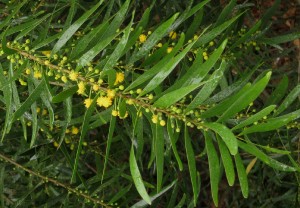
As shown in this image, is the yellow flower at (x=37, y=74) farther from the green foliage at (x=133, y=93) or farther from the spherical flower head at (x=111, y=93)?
the spherical flower head at (x=111, y=93)

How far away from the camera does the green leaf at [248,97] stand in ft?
3.46

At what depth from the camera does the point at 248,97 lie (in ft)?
3.61

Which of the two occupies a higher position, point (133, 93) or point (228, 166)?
point (133, 93)

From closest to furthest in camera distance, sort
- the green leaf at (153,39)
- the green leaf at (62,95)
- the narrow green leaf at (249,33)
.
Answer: the green leaf at (62,95)
the green leaf at (153,39)
the narrow green leaf at (249,33)

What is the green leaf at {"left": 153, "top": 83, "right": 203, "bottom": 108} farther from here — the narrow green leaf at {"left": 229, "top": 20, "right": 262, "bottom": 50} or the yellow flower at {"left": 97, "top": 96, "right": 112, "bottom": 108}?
the narrow green leaf at {"left": 229, "top": 20, "right": 262, "bottom": 50}

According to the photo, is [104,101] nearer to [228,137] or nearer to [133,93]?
[133,93]

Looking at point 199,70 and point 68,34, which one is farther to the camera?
point 68,34

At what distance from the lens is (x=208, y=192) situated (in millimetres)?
3893

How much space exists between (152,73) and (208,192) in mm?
2864

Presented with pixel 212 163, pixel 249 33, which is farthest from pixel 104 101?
pixel 249 33

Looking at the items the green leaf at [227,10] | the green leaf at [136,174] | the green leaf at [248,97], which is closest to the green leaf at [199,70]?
the green leaf at [248,97]

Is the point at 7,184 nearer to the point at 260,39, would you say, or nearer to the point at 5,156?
the point at 5,156

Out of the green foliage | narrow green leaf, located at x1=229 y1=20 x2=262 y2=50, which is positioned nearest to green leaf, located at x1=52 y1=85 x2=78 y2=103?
the green foliage

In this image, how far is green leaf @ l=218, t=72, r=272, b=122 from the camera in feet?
3.46
